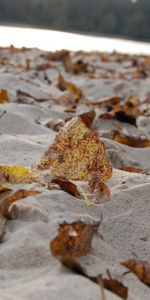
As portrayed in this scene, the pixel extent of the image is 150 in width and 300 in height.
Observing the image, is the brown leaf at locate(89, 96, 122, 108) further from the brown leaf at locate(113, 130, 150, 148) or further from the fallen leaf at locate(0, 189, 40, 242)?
the fallen leaf at locate(0, 189, 40, 242)

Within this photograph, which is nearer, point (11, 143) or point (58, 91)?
point (11, 143)

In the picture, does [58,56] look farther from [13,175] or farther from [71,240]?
[71,240]

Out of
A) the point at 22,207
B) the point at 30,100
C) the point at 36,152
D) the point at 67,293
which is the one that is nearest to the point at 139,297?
the point at 67,293

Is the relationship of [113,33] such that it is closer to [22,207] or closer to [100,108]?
[100,108]

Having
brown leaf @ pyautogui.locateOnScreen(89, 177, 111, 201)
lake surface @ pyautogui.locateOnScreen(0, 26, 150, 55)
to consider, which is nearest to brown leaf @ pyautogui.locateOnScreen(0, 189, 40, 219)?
brown leaf @ pyautogui.locateOnScreen(89, 177, 111, 201)

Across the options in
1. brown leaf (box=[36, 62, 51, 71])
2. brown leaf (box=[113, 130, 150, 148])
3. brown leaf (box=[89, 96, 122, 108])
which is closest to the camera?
brown leaf (box=[113, 130, 150, 148])

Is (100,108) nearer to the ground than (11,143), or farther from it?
nearer to the ground

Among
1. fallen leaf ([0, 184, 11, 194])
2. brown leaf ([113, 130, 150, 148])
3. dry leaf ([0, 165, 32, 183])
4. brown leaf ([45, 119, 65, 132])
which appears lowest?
brown leaf ([45, 119, 65, 132])
